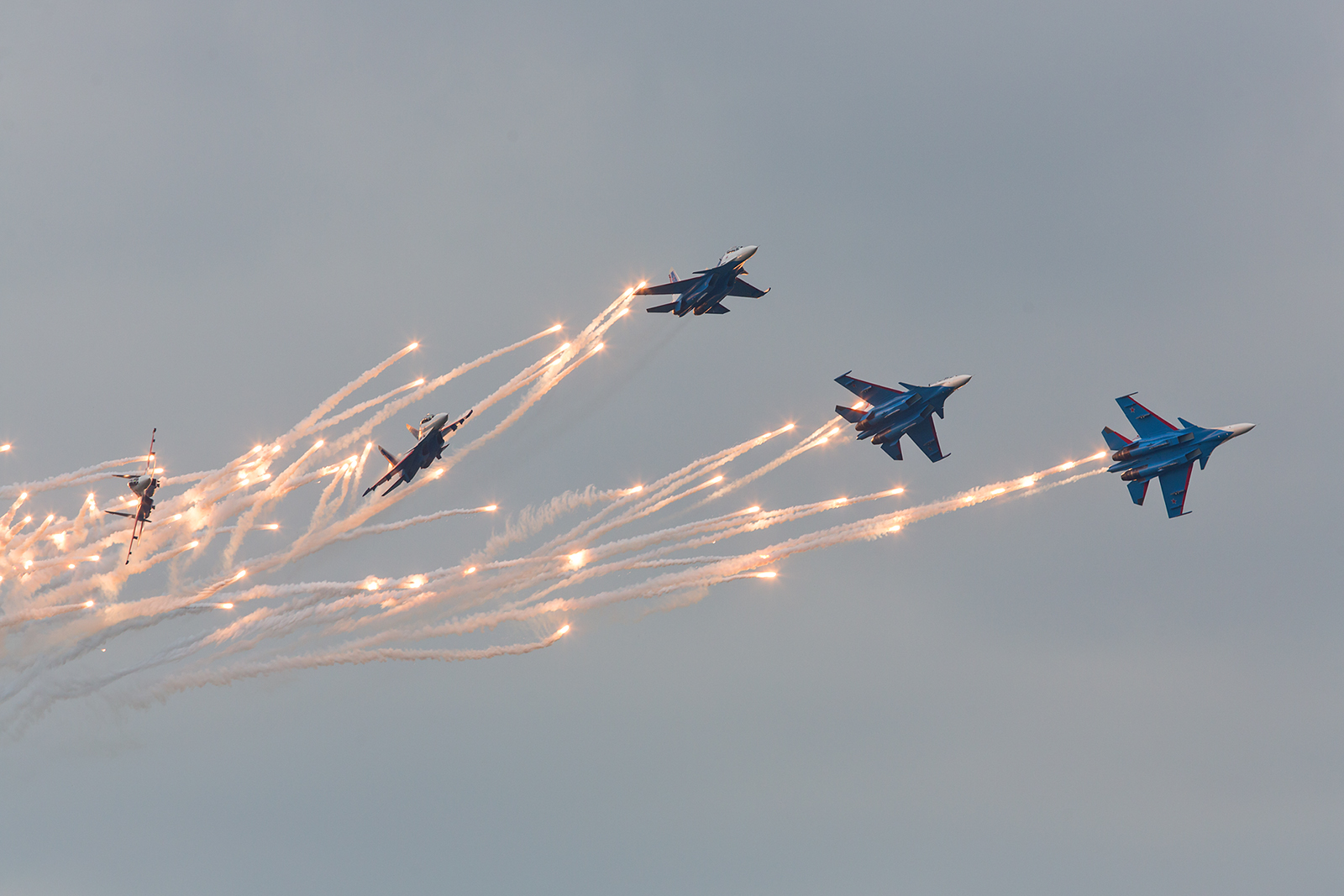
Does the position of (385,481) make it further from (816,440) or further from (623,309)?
(816,440)

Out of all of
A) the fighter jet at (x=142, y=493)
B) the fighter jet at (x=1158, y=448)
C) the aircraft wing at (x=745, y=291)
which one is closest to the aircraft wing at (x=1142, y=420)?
the fighter jet at (x=1158, y=448)

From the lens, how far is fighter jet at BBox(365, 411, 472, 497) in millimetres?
67062

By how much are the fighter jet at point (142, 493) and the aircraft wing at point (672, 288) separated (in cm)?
3458

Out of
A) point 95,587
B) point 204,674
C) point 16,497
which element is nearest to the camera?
point 204,674

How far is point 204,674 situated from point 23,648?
13.0 m

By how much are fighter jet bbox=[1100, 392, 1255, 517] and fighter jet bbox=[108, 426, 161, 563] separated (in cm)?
6481

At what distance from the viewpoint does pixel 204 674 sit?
193 ft

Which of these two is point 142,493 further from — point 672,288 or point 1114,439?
point 1114,439

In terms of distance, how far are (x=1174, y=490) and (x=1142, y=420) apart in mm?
5724

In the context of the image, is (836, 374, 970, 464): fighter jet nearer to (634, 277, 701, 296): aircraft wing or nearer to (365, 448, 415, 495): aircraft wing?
(634, 277, 701, 296): aircraft wing

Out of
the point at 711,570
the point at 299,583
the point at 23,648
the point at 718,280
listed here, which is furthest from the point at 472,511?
the point at 23,648

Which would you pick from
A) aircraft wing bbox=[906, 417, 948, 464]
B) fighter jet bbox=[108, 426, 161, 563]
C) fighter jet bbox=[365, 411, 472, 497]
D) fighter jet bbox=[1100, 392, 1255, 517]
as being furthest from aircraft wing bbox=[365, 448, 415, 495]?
fighter jet bbox=[1100, 392, 1255, 517]

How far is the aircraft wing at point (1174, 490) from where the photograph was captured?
68875 millimetres

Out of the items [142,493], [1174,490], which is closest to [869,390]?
[1174,490]
